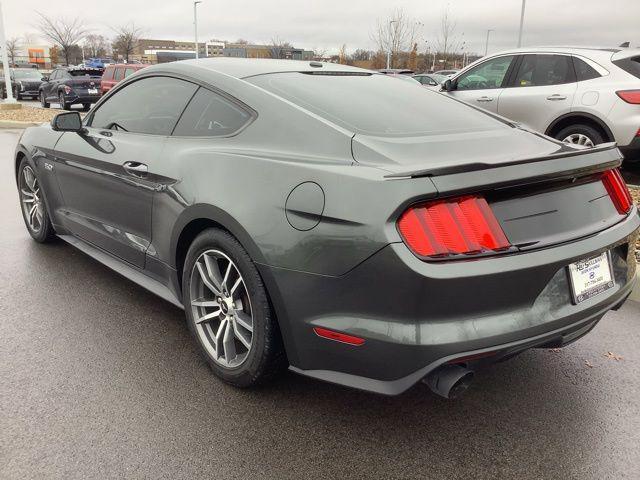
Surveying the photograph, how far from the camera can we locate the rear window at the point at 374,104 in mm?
2711

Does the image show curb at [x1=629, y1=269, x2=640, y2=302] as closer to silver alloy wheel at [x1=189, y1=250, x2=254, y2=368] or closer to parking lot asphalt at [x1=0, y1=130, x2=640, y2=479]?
parking lot asphalt at [x1=0, y1=130, x2=640, y2=479]

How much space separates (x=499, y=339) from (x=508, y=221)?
45 centimetres

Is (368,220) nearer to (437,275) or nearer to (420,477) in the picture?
(437,275)

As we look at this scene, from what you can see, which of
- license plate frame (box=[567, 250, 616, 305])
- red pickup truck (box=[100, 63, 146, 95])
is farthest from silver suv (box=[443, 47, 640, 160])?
red pickup truck (box=[100, 63, 146, 95])

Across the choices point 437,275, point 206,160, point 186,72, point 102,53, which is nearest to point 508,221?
point 437,275

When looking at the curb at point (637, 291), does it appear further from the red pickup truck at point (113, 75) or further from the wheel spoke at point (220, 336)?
the red pickup truck at point (113, 75)

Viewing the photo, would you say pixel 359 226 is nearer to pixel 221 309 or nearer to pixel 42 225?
pixel 221 309

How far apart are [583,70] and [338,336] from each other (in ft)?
21.8

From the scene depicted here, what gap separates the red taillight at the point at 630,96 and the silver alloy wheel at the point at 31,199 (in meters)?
6.44

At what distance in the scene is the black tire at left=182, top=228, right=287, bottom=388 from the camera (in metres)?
2.55

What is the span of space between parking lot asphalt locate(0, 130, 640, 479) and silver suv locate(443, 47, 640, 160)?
13.7ft

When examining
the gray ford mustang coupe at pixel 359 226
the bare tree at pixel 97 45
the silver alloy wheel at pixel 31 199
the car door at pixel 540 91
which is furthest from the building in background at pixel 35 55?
the gray ford mustang coupe at pixel 359 226

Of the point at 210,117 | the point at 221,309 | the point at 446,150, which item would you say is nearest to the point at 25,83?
the point at 210,117

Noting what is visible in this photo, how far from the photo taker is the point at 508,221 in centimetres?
222
